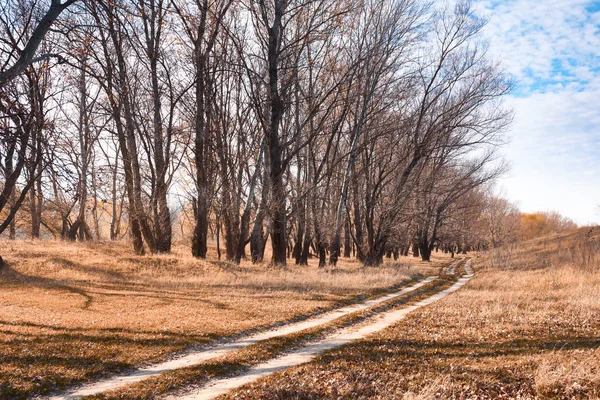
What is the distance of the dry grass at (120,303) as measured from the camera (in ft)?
23.4

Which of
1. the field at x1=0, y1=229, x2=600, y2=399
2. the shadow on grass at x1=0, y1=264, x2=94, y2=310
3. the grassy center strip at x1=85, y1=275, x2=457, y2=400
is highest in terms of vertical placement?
the shadow on grass at x1=0, y1=264, x2=94, y2=310

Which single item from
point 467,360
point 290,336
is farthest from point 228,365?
point 467,360

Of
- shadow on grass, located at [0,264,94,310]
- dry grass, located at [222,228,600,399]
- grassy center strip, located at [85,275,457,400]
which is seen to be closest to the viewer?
dry grass, located at [222,228,600,399]

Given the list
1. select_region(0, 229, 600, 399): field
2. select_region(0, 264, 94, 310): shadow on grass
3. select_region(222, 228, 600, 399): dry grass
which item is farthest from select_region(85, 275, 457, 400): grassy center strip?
select_region(0, 264, 94, 310): shadow on grass


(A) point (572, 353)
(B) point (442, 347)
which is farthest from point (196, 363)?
(A) point (572, 353)

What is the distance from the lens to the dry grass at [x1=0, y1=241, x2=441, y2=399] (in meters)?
7.13

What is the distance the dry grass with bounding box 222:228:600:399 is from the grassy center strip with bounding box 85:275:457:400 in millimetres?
938

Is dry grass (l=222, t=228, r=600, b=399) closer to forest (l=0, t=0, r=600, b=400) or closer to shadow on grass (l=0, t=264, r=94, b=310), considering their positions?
forest (l=0, t=0, r=600, b=400)

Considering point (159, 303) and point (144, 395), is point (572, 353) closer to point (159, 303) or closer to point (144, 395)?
point (144, 395)

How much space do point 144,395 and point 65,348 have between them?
2800 millimetres

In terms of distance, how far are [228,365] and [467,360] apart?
13.2 feet

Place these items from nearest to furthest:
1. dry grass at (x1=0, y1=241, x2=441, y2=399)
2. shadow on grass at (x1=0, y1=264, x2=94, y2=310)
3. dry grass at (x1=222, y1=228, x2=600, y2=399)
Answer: dry grass at (x1=222, y1=228, x2=600, y2=399), dry grass at (x1=0, y1=241, x2=441, y2=399), shadow on grass at (x1=0, y1=264, x2=94, y2=310)

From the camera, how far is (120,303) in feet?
39.7

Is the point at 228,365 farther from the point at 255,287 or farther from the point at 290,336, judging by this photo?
the point at 255,287
